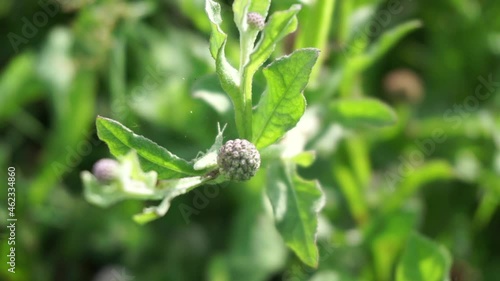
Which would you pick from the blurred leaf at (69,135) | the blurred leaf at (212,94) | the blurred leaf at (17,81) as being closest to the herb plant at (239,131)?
the blurred leaf at (212,94)

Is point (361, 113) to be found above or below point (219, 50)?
below

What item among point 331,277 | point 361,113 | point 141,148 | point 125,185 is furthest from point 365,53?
point 125,185

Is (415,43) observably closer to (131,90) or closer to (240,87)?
(131,90)

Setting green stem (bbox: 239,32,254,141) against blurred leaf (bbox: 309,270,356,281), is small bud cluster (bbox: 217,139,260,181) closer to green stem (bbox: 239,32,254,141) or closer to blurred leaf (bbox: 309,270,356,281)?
green stem (bbox: 239,32,254,141)

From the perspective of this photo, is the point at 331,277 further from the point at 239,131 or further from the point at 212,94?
the point at 239,131

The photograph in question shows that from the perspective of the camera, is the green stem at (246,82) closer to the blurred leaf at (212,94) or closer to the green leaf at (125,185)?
the green leaf at (125,185)

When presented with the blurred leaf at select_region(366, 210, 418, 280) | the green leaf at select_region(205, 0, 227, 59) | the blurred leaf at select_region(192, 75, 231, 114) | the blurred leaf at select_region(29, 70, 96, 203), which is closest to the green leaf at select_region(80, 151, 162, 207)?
the green leaf at select_region(205, 0, 227, 59)
